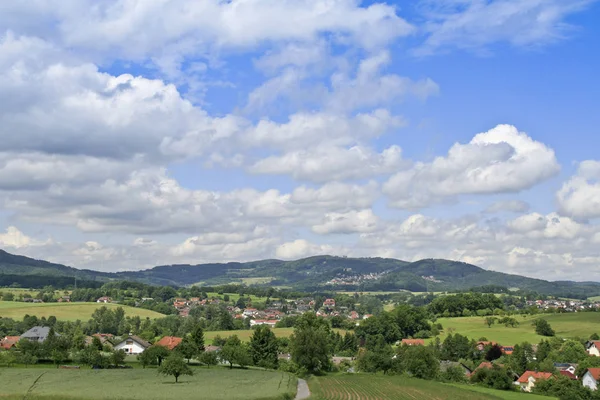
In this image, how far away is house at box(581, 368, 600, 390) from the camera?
101875 mm

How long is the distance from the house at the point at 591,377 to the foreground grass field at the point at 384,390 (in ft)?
79.8

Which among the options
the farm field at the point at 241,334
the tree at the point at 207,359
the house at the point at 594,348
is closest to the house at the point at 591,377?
the house at the point at 594,348

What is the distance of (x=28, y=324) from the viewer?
16512 cm

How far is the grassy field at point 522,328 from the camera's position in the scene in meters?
159

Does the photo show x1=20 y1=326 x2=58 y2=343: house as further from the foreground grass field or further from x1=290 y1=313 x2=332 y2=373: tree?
the foreground grass field

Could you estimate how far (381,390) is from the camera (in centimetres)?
7525

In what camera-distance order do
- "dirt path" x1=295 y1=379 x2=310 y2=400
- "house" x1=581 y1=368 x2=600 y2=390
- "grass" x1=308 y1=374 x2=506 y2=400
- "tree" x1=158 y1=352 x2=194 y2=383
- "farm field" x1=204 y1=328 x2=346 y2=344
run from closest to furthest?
"dirt path" x1=295 y1=379 x2=310 y2=400 → "grass" x1=308 y1=374 x2=506 y2=400 → "tree" x1=158 y1=352 x2=194 y2=383 → "house" x1=581 y1=368 x2=600 y2=390 → "farm field" x1=204 y1=328 x2=346 y2=344

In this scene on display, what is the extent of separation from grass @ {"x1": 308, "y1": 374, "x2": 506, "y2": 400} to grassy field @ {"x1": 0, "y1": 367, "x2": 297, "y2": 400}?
4.71 m

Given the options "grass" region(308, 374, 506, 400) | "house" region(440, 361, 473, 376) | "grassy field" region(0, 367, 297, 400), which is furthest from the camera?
"house" region(440, 361, 473, 376)

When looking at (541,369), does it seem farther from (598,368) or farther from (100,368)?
(100,368)

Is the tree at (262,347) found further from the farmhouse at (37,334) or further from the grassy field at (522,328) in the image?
the grassy field at (522,328)

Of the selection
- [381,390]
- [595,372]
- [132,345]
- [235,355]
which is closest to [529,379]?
[595,372]

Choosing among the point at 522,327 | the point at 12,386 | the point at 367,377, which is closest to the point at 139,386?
the point at 12,386

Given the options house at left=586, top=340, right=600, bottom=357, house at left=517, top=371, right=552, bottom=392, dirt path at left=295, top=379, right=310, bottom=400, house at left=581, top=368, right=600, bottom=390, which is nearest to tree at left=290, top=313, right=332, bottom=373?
dirt path at left=295, top=379, right=310, bottom=400
